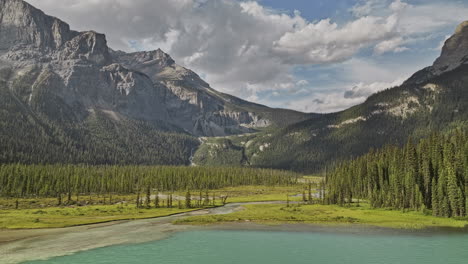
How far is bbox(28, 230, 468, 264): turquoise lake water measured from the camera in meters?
53.9

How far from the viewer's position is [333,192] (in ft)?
511

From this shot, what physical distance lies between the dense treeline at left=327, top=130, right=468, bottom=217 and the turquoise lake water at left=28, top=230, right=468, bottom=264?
32.5m

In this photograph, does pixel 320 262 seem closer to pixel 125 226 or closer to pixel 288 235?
pixel 288 235

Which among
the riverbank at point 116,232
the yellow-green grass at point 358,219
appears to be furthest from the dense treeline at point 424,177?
the riverbank at point 116,232

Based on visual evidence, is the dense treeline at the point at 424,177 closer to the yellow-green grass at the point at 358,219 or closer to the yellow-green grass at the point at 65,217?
the yellow-green grass at the point at 358,219

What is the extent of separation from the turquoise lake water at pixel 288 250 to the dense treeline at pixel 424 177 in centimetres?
3253

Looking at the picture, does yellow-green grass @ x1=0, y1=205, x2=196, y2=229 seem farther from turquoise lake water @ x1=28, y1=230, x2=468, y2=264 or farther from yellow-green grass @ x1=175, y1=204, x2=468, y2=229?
turquoise lake water @ x1=28, y1=230, x2=468, y2=264

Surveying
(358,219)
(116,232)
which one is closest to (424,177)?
(358,219)

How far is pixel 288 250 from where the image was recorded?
61.0 meters

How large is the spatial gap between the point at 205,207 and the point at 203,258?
93.5 metres

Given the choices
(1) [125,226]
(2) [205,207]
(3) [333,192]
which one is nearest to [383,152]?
(3) [333,192]

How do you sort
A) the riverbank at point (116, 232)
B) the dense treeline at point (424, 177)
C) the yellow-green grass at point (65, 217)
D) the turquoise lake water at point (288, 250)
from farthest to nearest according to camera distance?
the dense treeline at point (424, 177), the yellow-green grass at point (65, 217), the riverbank at point (116, 232), the turquoise lake water at point (288, 250)

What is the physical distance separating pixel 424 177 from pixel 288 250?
77.8 metres

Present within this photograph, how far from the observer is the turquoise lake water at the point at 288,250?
53906 millimetres
